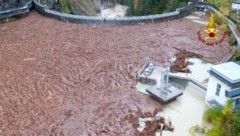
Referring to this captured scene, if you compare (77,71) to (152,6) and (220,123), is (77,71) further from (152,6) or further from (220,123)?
(152,6)

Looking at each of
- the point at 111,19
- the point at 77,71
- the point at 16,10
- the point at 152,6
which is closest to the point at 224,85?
the point at 77,71

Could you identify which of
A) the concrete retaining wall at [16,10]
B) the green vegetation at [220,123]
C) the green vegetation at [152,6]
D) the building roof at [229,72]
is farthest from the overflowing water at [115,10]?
the green vegetation at [220,123]

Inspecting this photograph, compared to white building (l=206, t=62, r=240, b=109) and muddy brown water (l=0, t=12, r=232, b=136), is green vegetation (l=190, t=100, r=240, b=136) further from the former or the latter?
muddy brown water (l=0, t=12, r=232, b=136)

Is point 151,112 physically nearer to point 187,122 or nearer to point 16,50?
point 187,122

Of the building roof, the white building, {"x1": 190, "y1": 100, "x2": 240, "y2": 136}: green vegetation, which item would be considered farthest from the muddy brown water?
the building roof

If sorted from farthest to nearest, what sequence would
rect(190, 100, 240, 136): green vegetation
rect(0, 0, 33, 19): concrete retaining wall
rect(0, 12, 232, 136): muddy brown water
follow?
rect(0, 0, 33, 19): concrete retaining wall < rect(0, 12, 232, 136): muddy brown water < rect(190, 100, 240, 136): green vegetation
